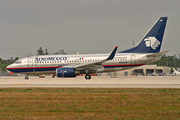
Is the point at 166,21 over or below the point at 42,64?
over

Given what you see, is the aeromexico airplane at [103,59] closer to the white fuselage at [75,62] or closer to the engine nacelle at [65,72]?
the white fuselage at [75,62]

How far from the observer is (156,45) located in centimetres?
3450

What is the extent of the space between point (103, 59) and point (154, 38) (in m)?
7.85

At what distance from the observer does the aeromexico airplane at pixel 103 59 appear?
3338 centimetres

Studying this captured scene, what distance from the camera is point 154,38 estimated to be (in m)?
34.4

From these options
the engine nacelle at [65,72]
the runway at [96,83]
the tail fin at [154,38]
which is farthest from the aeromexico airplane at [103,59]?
the runway at [96,83]

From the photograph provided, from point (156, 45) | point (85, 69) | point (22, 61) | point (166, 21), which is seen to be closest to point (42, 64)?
point (22, 61)

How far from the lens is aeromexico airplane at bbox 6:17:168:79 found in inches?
1314

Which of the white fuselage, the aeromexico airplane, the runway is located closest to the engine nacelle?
the runway

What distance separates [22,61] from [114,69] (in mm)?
13271

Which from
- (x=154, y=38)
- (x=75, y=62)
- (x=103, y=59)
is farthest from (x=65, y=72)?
(x=154, y=38)

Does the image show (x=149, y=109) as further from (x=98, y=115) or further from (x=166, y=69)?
(x=166, y=69)

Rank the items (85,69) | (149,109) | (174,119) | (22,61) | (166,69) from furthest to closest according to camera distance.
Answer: (166,69), (22,61), (85,69), (149,109), (174,119)

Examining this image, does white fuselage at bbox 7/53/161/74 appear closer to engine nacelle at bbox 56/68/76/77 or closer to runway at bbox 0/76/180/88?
engine nacelle at bbox 56/68/76/77
